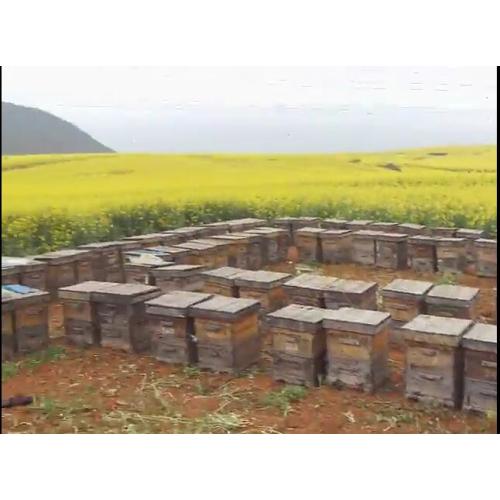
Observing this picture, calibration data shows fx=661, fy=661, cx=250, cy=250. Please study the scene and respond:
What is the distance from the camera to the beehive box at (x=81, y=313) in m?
5.98

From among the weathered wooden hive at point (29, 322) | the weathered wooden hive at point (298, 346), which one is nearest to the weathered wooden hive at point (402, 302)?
the weathered wooden hive at point (298, 346)

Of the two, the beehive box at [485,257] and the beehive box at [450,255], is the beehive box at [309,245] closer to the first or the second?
the beehive box at [450,255]

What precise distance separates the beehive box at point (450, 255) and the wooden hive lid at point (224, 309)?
140 inches

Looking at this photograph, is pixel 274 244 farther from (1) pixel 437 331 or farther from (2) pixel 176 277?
(1) pixel 437 331

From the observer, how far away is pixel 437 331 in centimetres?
466

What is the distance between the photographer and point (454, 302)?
5.64 m

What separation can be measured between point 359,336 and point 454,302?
46.6 inches

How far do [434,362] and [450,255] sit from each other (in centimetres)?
377

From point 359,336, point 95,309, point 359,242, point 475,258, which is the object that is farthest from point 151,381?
point 475,258

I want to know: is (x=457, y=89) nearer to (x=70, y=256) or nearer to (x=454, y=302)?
(x=454, y=302)

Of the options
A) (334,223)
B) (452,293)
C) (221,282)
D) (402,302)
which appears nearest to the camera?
(452,293)

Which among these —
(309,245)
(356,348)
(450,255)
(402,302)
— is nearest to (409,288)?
(402,302)

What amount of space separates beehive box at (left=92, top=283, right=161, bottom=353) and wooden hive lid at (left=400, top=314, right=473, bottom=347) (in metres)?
2.42

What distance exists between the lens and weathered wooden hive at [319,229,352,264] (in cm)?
840
